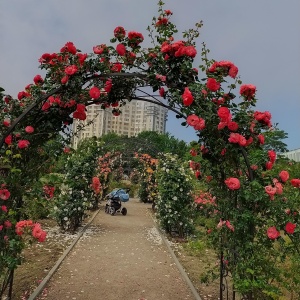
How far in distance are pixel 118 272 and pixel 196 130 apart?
144 inches

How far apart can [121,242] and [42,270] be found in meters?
2.95

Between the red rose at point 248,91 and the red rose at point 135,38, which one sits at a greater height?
the red rose at point 135,38

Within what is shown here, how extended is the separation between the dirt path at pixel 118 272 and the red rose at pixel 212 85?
308 cm

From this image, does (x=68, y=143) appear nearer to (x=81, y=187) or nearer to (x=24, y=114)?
(x=24, y=114)

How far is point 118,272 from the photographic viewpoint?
6.07 meters

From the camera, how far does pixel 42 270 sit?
19.7 feet

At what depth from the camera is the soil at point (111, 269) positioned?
5043 mm

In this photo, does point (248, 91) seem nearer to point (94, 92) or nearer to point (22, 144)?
point (94, 92)

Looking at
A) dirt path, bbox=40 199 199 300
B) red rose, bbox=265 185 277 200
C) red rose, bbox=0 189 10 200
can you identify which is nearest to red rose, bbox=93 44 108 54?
red rose, bbox=0 189 10 200

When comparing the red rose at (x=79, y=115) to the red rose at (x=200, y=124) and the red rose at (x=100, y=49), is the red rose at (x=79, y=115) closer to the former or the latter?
the red rose at (x=100, y=49)

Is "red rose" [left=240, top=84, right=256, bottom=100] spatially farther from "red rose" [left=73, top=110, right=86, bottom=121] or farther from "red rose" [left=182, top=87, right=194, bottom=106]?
"red rose" [left=73, top=110, right=86, bottom=121]

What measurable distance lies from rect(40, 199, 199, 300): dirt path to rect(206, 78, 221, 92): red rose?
3083 mm

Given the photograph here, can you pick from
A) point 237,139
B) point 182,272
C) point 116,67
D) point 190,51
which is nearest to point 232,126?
point 237,139

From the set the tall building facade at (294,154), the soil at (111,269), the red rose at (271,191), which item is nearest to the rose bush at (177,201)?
the soil at (111,269)
